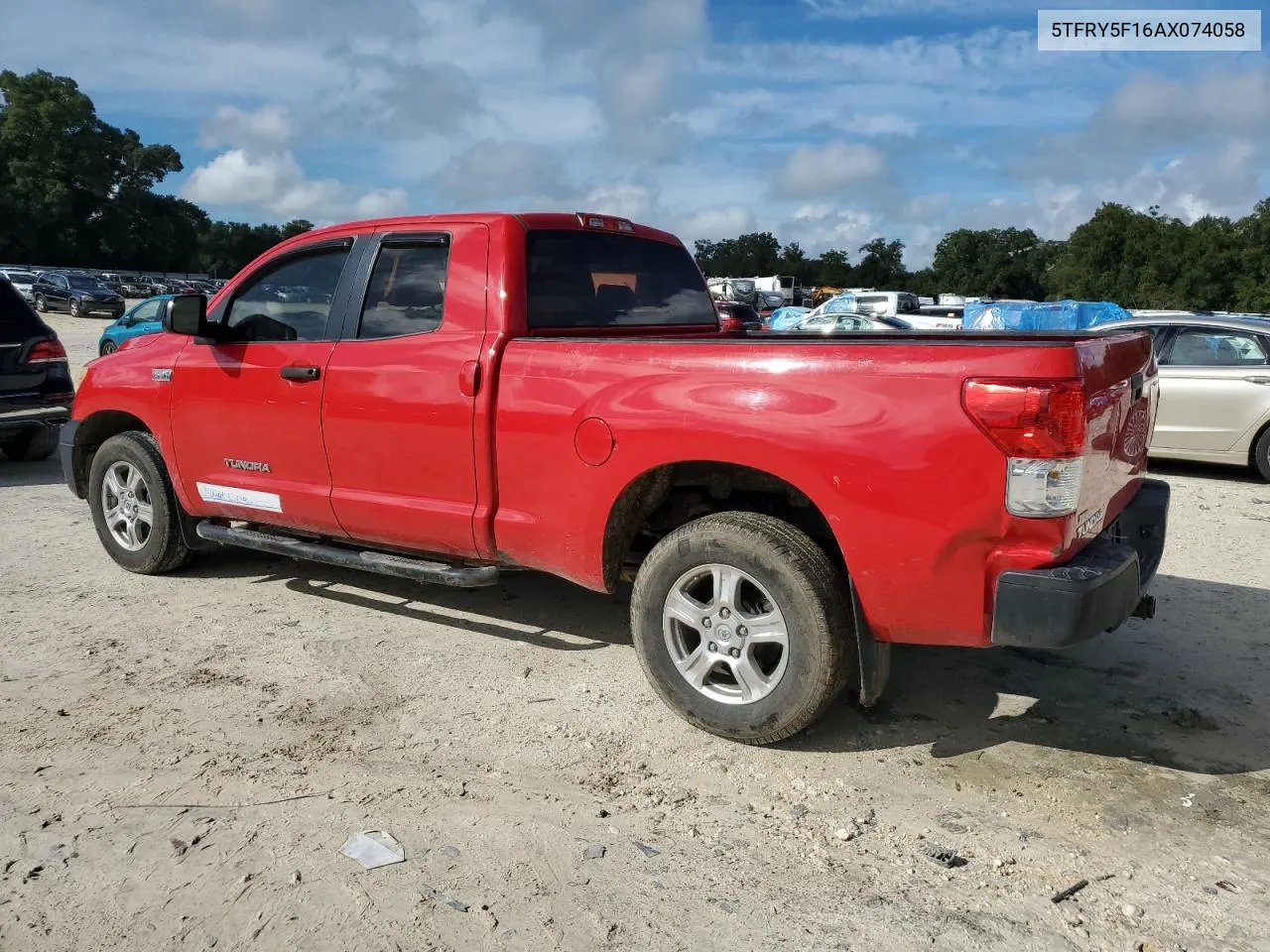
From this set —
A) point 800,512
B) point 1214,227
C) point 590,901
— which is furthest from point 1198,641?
point 1214,227

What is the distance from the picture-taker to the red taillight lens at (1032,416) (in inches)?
116

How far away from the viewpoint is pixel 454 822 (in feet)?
10.5

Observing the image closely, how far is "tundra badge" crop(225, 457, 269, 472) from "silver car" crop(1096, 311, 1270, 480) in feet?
24.7

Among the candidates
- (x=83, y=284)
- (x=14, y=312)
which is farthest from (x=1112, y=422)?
(x=83, y=284)

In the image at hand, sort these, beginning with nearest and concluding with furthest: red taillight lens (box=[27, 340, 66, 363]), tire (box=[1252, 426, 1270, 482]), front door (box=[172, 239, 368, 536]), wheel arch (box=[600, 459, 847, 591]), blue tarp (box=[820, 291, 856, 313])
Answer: wheel arch (box=[600, 459, 847, 591]), front door (box=[172, 239, 368, 536]), red taillight lens (box=[27, 340, 66, 363]), tire (box=[1252, 426, 1270, 482]), blue tarp (box=[820, 291, 856, 313])

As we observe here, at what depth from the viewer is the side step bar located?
4.33 meters

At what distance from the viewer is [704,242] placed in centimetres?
11744

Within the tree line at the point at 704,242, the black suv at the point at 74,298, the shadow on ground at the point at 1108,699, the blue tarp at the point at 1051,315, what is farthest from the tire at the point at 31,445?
the tree line at the point at 704,242

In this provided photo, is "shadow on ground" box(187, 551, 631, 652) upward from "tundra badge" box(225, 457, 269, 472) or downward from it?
downward

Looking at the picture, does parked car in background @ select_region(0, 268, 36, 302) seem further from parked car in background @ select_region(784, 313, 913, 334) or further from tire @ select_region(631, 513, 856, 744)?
tire @ select_region(631, 513, 856, 744)

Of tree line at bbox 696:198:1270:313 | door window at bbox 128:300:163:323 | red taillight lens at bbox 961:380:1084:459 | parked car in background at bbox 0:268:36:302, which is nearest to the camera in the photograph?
red taillight lens at bbox 961:380:1084:459

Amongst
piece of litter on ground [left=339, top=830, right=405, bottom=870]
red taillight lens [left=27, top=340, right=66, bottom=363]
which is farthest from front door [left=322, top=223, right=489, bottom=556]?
red taillight lens [left=27, top=340, right=66, bottom=363]

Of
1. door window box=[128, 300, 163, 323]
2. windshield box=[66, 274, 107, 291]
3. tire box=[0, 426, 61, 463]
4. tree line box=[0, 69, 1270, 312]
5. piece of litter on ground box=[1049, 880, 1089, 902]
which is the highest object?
tree line box=[0, 69, 1270, 312]

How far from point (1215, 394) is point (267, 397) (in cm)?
851
